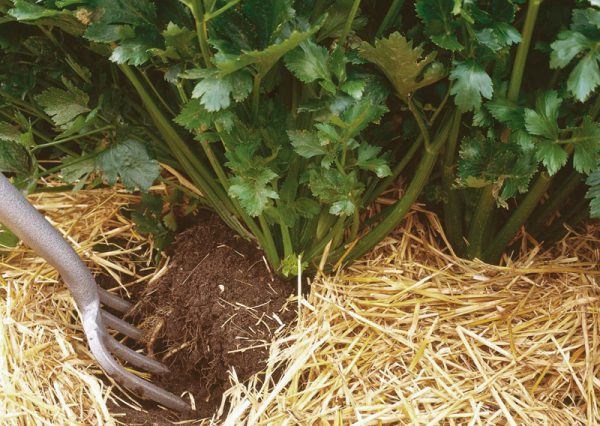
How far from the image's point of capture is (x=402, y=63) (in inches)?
39.2

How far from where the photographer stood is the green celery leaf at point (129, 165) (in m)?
1.21

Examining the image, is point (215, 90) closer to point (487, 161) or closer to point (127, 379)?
point (487, 161)

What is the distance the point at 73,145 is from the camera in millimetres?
1546

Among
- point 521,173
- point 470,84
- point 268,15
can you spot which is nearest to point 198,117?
point 268,15

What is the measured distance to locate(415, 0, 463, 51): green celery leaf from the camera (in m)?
0.94

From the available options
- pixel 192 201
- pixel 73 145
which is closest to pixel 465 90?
pixel 192 201

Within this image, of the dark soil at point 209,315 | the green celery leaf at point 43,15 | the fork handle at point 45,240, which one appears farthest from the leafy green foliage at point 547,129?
the fork handle at point 45,240

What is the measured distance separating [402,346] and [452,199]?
30 cm

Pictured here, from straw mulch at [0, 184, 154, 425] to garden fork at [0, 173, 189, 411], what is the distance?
0.16 ft

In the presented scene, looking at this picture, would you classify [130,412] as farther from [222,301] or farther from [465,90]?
[465,90]

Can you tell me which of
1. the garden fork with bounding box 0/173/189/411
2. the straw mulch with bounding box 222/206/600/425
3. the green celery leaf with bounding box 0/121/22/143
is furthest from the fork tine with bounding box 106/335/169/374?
the green celery leaf with bounding box 0/121/22/143

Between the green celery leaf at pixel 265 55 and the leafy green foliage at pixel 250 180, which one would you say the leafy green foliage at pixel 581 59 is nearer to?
the green celery leaf at pixel 265 55

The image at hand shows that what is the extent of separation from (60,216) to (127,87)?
1.21ft

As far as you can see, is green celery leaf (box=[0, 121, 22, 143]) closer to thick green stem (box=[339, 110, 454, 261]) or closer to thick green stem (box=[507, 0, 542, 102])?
thick green stem (box=[339, 110, 454, 261])
